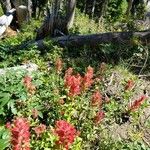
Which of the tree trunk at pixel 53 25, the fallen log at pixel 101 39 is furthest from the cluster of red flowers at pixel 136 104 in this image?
the tree trunk at pixel 53 25

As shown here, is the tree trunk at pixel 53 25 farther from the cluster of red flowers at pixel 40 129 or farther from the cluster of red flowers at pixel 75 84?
the cluster of red flowers at pixel 40 129

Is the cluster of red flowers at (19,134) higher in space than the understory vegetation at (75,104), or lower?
higher

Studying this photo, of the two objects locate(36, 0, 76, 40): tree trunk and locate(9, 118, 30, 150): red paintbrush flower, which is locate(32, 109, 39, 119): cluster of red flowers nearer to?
locate(9, 118, 30, 150): red paintbrush flower

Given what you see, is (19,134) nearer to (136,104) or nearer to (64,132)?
(64,132)

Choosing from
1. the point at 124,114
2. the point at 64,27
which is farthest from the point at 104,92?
the point at 64,27

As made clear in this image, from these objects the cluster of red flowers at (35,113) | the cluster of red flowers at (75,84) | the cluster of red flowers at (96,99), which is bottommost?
the cluster of red flowers at (35,113)

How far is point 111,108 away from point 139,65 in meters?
2.50

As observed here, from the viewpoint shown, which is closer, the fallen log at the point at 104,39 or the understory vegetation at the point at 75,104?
the understory vegetation at the point at 75,104

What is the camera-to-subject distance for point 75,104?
20.3ft

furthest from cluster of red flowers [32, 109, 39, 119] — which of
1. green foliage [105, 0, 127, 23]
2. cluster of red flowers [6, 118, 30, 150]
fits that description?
green foliage [105, 0, 127, 23]

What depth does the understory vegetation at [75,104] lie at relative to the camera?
203 inches

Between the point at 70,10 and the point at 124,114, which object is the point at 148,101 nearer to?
the point at 124,114

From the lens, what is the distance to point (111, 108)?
6.50 m

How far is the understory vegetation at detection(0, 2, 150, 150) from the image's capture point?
5.15 m
